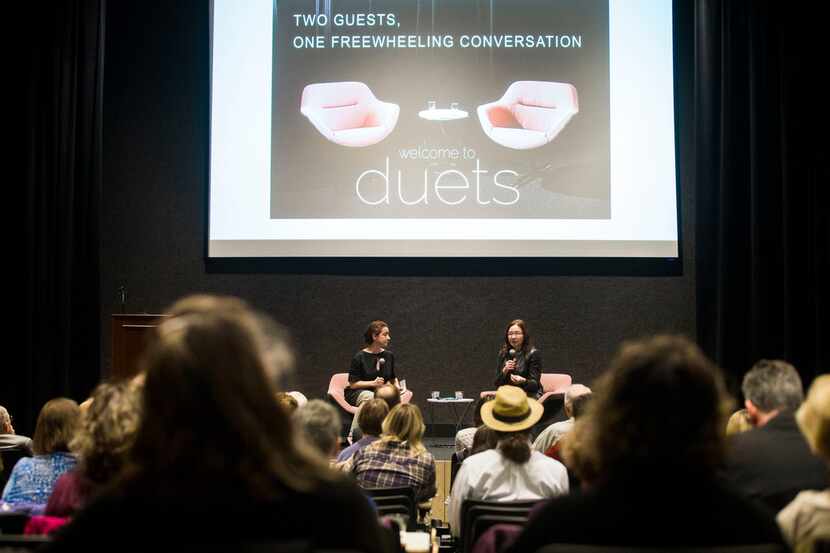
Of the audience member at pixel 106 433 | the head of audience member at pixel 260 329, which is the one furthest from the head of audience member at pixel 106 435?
the head of audience member at pixel 260 329

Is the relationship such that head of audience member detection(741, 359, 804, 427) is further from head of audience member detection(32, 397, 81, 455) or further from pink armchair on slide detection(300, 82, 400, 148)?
pink armchair on slide detection(300, 82, 400, 148)

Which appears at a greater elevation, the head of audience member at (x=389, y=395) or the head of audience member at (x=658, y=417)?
the head of audience member at (x=658, y=417)

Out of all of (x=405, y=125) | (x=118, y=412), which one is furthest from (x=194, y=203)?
(x=118, y=412)

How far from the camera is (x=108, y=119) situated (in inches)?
322

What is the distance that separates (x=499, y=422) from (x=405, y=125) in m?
4.58

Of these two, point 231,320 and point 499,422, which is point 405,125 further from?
point 231,320

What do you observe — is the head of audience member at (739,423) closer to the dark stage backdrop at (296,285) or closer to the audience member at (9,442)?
the audience member at (9,442)

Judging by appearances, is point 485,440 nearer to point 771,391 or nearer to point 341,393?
point 771,391

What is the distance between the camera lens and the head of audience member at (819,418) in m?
2.08

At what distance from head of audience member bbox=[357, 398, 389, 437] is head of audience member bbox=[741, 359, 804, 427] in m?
1.60

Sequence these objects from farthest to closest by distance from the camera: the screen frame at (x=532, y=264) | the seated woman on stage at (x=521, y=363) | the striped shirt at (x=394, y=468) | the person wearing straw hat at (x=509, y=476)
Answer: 1. the screen frame at (x=532, y=264)
2. the seated woman on stage at (x=521, y=363)
3. the striped shirt at (x=394, y=468)
4. the person wearing straw hat at (x=509, y=476)

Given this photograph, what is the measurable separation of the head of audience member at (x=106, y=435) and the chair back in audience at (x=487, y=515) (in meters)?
1.13

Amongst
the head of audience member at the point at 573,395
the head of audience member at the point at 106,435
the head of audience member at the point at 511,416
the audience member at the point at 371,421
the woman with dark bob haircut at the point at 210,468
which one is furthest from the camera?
the head of audience member at the point at 573,395

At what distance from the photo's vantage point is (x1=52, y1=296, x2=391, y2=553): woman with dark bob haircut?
1.28 m
